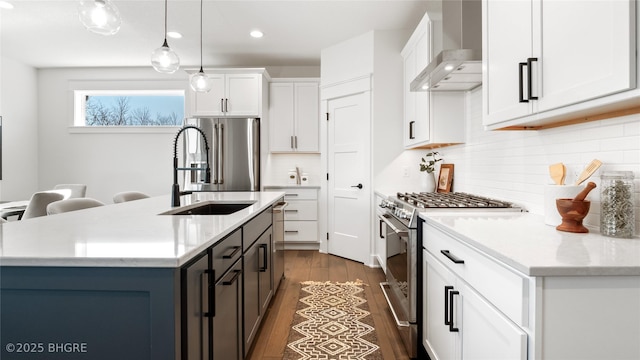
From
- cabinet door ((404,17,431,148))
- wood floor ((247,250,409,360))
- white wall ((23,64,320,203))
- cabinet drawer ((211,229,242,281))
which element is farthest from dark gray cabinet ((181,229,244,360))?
white wall ((23,64,320,203))

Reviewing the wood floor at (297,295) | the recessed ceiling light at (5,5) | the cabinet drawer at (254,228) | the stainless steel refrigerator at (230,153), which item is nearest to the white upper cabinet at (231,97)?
the stainless steel refrigerator at (230,153)

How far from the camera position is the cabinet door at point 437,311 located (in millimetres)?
1562

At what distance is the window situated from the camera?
5.67 meters

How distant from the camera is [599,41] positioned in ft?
3.58

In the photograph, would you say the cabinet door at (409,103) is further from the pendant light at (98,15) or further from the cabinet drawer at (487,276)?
the pendant light at (98,15)

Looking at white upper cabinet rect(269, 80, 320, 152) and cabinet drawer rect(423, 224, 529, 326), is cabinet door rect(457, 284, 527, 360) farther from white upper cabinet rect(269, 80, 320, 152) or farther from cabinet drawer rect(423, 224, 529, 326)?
white upper cabinet rect(269, 80, 320, 152)

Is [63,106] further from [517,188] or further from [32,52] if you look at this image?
[517,188]

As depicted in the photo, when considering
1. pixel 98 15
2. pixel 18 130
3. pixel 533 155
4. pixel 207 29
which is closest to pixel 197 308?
pixel 98 15

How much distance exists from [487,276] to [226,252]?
1051 mm

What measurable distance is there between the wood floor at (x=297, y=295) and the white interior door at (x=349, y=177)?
0.77 ft

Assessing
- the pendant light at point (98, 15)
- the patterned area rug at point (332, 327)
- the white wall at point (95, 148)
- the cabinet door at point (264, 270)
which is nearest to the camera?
the pendant light at point (98, 15)

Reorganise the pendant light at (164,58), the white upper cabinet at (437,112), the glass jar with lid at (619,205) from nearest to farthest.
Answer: the glass jar with lid at (619,205)
the pendant light at (164,58)
the white upper cabinet at (437,112)

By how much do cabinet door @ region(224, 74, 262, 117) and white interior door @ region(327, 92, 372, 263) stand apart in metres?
1.10

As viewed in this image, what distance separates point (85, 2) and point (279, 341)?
2.34m
